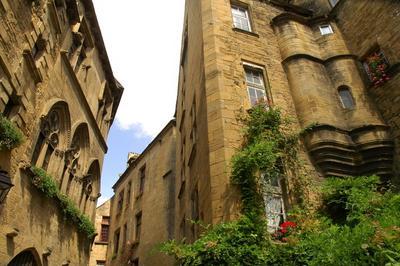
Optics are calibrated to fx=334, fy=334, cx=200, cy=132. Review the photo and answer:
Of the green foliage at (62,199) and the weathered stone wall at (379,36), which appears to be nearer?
the green foliage at (62,199)

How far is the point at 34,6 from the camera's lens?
30.3ft

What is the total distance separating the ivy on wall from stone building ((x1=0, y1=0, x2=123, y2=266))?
3996 millimetres

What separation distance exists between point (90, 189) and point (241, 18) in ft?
29.2

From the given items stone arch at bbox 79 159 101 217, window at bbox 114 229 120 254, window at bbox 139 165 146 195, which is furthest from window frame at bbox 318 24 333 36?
window at bbox 114 229 120 254

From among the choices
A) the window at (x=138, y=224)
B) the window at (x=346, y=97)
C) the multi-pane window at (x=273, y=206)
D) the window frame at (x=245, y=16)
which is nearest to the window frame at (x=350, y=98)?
the window at (x=346, y=97)

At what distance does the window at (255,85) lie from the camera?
10016mm

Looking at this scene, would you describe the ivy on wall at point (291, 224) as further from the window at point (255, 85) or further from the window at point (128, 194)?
the window at point (128, 194)

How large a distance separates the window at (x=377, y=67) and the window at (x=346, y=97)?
2.73 ft

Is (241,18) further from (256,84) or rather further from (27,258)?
(27,258)

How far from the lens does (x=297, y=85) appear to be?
421 inches

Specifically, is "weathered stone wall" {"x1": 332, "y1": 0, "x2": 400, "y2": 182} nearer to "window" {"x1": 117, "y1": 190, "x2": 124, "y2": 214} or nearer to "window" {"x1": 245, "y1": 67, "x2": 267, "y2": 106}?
"window" {"x1": 245, "y1": 67, "x2": 267, "y2": 106}

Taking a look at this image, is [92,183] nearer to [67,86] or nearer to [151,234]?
[67,86]

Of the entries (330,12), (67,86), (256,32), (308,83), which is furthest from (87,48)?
(330,12)

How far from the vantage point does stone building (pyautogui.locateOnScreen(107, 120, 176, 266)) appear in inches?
686
